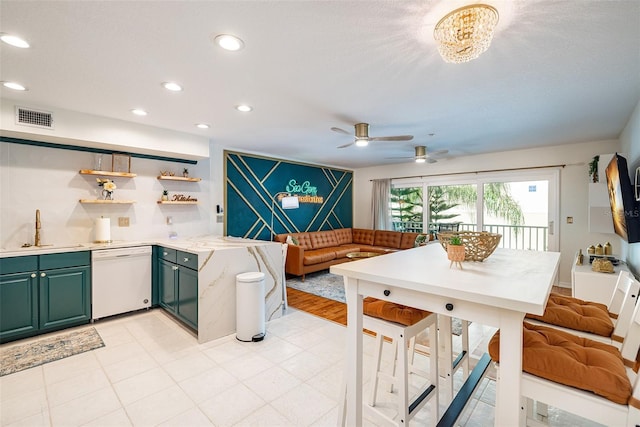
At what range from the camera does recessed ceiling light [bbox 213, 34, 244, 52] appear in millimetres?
1790

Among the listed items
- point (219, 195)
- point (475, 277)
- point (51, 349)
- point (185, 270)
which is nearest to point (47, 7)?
point (185, 270)

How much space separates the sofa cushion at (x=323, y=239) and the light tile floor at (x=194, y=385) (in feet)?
11.0

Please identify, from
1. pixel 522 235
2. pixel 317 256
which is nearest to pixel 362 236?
pixel 317 256

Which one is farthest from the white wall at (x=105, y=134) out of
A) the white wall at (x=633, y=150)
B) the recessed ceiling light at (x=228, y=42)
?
the white wall at (x=633, y=150)

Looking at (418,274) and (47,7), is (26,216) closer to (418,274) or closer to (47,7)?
(47,7)

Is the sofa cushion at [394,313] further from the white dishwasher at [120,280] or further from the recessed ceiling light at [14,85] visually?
the recessed ceiling light at [14,85]

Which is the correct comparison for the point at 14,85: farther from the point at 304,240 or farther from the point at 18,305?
the point at 304,240

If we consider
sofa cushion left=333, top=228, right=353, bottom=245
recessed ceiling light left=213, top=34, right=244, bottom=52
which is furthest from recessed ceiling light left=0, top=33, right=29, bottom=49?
sofa cushion left=333, top=228, right=353, bottom=245

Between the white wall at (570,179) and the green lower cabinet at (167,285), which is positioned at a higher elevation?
the white wall at (570,179)

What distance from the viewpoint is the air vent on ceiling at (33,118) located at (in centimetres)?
286

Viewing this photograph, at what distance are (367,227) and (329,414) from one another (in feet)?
20.1

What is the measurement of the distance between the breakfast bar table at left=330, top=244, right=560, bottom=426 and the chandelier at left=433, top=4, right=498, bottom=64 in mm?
1207

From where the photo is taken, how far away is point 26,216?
3229 mm

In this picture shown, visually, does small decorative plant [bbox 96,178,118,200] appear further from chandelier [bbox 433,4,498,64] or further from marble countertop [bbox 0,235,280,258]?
chandelier [bbox 433,4,498,64]
